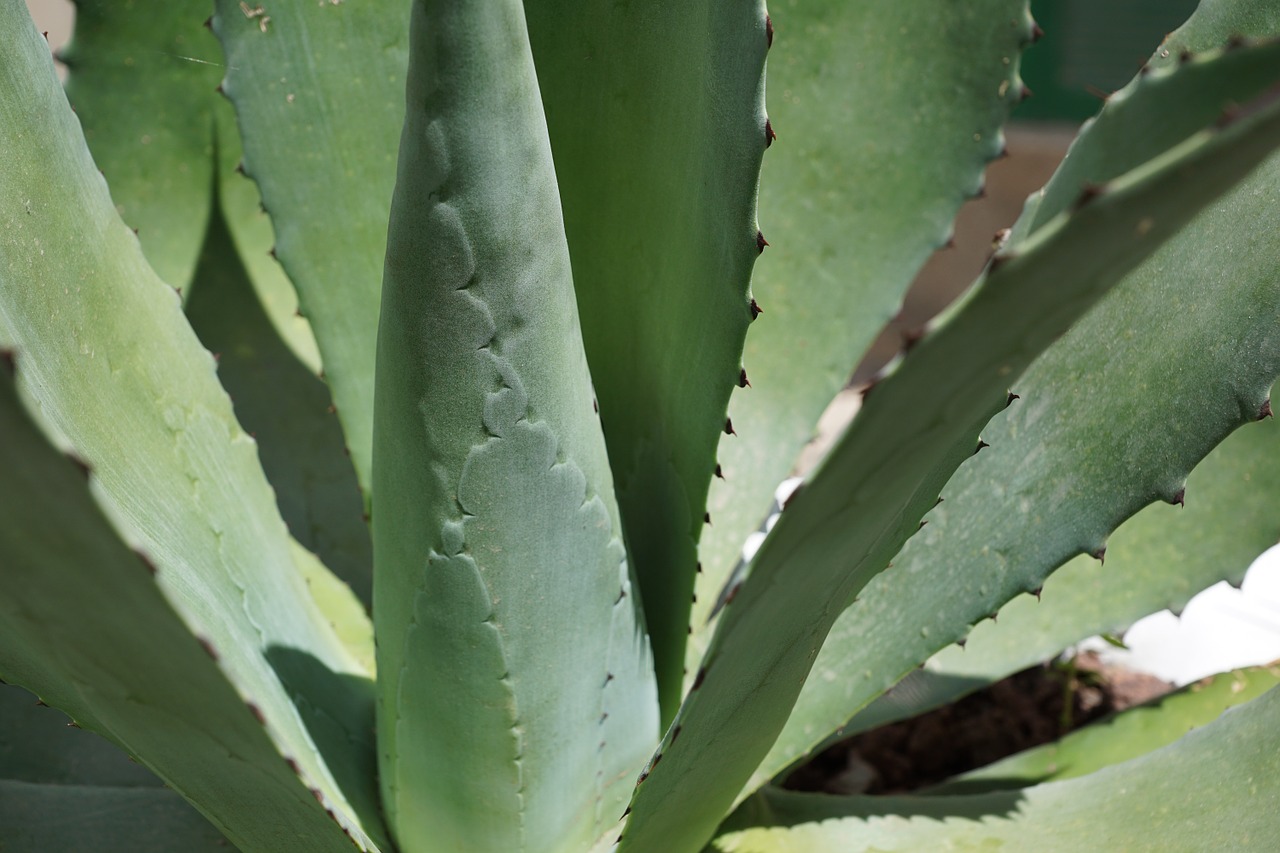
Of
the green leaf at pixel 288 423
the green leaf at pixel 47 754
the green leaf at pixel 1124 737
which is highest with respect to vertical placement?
the green leaf at pixel 288 423

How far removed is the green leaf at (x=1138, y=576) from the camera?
3.12ft

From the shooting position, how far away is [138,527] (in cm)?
70

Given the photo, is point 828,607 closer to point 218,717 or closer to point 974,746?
point 218,717

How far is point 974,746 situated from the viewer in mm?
1245

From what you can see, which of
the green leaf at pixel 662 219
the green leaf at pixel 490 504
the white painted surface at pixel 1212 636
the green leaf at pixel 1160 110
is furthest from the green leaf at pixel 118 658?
the white painted surface at pixel 1212 636

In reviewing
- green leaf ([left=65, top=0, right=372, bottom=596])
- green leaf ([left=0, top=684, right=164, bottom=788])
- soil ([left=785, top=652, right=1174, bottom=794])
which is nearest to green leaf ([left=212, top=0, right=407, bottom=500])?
green leaf ([left=65, top=0, right=372, bottom=596])

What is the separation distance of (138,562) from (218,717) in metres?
0.12

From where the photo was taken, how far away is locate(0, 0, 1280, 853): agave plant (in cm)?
54

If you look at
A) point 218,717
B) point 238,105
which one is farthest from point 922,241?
point 218,717

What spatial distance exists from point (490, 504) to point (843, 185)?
1.61 feet

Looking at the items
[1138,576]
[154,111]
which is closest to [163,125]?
[154,111]

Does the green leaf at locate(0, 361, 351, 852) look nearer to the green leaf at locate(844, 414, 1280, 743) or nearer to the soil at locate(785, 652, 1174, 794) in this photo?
the green leaf at locate(844, 414, 1280, 743)

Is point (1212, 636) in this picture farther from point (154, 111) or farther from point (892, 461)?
point (154, 111)

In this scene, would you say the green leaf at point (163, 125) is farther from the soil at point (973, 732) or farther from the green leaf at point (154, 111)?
the soil at point (973, 732)
